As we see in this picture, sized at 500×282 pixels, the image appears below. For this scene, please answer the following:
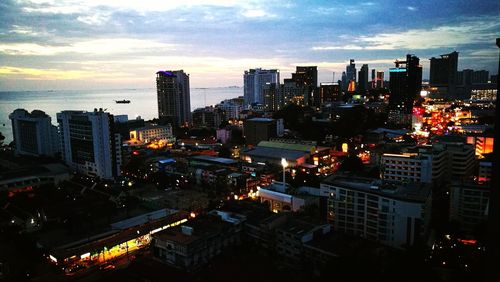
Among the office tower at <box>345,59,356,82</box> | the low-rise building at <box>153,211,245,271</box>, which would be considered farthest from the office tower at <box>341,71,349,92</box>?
the low-rise building at <box>153,211,245,271</box>

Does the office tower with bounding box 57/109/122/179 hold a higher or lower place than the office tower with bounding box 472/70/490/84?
lower

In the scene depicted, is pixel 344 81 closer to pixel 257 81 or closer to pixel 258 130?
pixel 257 81

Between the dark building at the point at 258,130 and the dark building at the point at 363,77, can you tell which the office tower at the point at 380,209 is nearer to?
the dark building at the point at 258,130

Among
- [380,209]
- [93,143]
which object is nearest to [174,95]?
[93,143]

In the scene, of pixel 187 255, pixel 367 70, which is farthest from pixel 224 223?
pixel 367 70

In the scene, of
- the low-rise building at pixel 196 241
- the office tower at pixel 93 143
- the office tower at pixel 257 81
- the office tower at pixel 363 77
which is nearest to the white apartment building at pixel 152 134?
the office tower at pixel 93 143

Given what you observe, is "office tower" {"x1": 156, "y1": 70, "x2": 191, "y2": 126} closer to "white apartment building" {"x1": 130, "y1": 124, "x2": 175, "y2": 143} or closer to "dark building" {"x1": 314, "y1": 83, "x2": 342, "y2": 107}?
"white apartment building" {"x1": 130, "y1": 124, "x2": 175, "y2": 143}

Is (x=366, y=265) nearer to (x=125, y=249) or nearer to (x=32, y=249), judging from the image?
(x=125, y=249)

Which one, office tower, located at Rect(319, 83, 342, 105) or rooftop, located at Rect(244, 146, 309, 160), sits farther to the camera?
office tower, located at Rect(319, 83, 342, 105)

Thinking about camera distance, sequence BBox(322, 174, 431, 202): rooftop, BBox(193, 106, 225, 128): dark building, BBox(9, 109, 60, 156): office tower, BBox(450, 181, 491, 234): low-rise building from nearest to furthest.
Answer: BBox(322, 174, 431, 202): rooftop < BBox(450, 181, 491, 234): low-rise building < BBox(9, 109, 60, 156): office tower < BBox(193, 106, 225, 128): dark building
